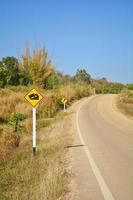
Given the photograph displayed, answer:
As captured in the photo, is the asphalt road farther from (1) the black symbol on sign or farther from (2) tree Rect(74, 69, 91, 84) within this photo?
(2) tree Rect(74, 69, 91, 84)

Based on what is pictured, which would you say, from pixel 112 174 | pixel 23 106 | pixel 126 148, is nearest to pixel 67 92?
pixel 23 106

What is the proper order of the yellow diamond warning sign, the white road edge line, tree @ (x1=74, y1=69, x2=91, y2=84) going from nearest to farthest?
the white road edge line < the yellow diamond warning sign < tree @ (x1=74, y1=69, x2=91, y2=84)

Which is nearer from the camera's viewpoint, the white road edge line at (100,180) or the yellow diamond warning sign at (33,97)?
the white road edge line at (100,180)

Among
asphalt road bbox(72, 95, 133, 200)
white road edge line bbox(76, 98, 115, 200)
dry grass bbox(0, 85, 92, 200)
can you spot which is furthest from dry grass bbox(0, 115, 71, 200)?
white road edge line bbox(76, 98, 115, 200)

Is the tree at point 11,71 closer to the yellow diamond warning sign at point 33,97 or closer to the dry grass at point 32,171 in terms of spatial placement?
the dry grass at point 32,171

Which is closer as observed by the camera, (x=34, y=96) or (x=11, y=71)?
(x=34, y=96)

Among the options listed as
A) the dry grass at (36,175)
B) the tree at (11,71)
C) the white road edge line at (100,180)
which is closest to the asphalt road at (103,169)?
the white road edge line at (100,180)

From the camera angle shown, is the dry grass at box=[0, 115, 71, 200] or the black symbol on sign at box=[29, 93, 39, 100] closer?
the dry grass at box=[0, 115, 71, 200]

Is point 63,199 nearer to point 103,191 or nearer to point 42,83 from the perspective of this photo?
point 103,191

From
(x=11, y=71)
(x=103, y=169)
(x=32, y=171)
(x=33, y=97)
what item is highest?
(x=11, y=71)

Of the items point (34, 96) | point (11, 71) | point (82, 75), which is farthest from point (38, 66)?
point (82, 75)

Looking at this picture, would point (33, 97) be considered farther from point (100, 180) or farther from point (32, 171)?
point (100, 180)

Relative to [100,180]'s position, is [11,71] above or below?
above

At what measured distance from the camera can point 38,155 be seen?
13.6m
